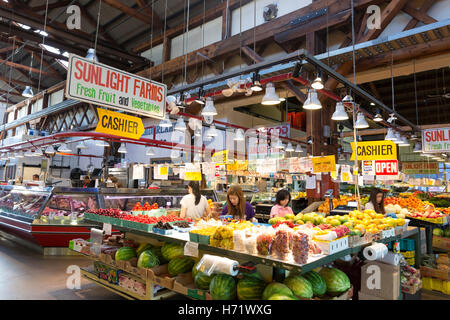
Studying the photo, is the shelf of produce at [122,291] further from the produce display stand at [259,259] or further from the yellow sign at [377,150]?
the yellow sign at [377,150]

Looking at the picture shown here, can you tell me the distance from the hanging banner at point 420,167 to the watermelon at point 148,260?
24.0 m

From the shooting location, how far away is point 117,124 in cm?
499

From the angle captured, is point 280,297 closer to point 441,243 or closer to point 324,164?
point 324,164

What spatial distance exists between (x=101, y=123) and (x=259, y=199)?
271 inches

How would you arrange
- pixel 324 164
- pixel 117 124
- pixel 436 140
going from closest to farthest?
pixel 117 124 → pixel 324 164 → pixel 436 140

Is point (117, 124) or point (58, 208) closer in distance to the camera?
point (117, 124)

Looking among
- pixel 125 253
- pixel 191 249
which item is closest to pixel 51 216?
pixel 125 253

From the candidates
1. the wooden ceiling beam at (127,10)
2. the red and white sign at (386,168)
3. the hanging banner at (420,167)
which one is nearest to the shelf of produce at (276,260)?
the red and white sign at (386,168)

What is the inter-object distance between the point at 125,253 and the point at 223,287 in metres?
1.79

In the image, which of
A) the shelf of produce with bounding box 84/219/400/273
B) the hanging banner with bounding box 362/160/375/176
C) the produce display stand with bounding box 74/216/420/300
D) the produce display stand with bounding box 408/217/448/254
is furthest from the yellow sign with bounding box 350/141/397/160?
the shelf of produce with bounding box 84/219/400/273

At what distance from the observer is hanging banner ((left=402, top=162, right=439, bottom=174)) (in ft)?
73.5

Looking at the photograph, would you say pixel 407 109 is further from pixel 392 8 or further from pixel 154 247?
pixel 154 247

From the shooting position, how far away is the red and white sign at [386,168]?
8.52 metres

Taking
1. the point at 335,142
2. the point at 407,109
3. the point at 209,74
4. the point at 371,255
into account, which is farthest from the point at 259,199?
the point at 407,109
